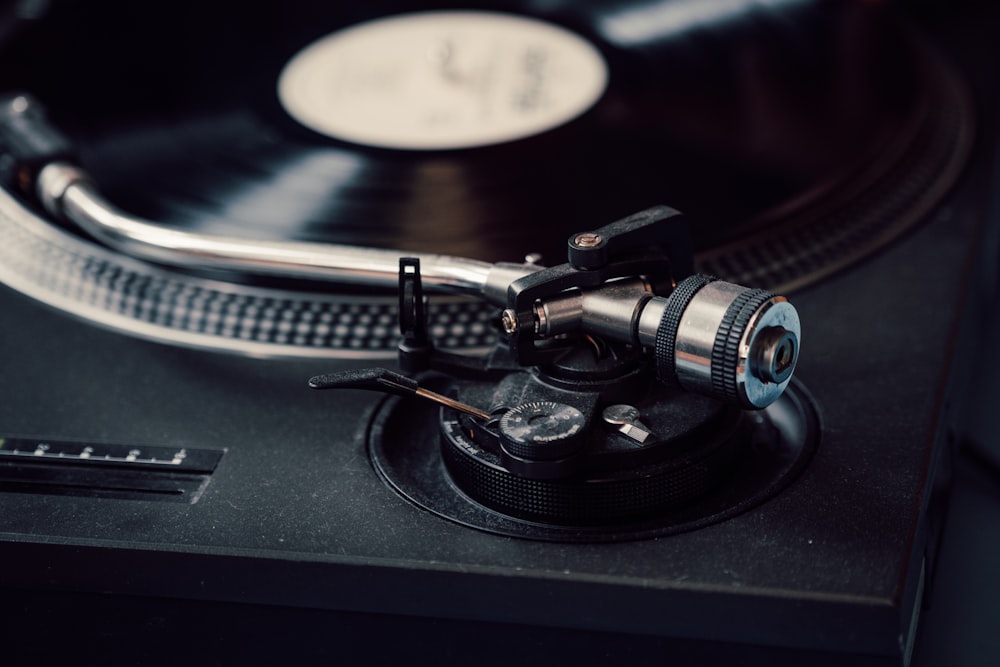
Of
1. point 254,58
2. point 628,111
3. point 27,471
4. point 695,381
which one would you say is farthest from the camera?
point 254,58

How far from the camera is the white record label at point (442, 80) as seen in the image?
3.63 feet

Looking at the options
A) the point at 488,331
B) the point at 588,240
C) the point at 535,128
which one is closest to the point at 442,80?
the point at 535,128

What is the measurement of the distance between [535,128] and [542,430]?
0.49 metres

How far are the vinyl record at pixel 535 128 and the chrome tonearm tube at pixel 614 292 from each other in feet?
0.42

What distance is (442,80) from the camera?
47.1 inches

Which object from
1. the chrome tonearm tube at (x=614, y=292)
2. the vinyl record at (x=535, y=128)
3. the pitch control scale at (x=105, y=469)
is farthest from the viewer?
the vinyl record at (x=535, y=128)

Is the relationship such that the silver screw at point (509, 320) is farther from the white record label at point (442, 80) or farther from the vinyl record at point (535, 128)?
the white record label at point (442, 80)

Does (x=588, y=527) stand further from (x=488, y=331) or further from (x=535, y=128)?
(x=535, y=128)

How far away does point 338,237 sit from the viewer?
93 cm

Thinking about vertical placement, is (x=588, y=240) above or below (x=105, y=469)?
above

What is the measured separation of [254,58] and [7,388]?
0.49 metres

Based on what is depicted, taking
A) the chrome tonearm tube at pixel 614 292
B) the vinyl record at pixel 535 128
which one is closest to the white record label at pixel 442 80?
the vinyl record at pixel 535 128

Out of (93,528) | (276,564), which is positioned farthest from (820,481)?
(93,528)

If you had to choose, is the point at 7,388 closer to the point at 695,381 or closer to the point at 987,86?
the point at 695,381
